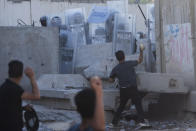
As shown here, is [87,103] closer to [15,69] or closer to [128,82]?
[15,69]

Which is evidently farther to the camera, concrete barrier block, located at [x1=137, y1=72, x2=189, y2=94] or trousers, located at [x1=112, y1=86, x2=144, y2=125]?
concrete barrier block, located at [x1=137, y1=72, x2=189, y2=94]

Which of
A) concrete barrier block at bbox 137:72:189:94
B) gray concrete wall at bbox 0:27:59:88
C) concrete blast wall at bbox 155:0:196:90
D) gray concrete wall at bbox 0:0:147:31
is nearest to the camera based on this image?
concrete barrier block at bbox 137:72:189:94

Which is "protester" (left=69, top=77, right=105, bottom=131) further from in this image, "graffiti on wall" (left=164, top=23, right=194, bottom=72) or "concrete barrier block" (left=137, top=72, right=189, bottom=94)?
"graffiti on wall" (left=164, top=23, right=194, bottom=72)

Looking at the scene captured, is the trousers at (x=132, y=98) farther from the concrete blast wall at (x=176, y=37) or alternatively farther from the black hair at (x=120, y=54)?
the concrete blast wall at (x=176, y=37)

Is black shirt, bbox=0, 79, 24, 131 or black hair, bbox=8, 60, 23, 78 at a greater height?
black hair, bbox=8, 60, 23, 78

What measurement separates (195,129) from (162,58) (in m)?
2.83

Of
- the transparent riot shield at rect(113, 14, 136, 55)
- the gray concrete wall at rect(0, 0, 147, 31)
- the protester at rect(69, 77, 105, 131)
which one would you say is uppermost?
the gray concrete wall at rect(0, 0, 147, 31)

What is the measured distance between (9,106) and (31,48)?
A: 9036 millimetres

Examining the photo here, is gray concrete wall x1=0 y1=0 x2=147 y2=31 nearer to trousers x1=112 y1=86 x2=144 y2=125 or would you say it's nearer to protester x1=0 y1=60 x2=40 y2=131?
trousers x1=112 y1=86 x2=144 y2=125

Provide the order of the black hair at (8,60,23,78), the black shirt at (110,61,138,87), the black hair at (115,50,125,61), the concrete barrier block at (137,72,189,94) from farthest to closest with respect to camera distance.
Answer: the concrete barrier block at (137,72,189,94), the black shirt at (110,61,138,87), the black hair at (115,50,125,61), the black hair at (8,60,23,78)

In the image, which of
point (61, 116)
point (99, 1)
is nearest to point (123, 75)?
point (61, 116)

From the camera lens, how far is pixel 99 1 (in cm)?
2344

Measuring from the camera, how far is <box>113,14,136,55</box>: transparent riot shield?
558 inches

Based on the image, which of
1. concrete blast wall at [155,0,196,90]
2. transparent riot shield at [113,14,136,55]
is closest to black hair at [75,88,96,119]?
concrete blast wall at [155,0,196,90]
